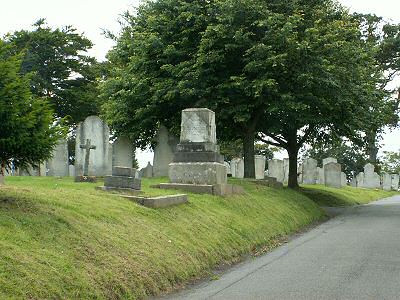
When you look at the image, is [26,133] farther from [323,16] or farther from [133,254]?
[323,16]

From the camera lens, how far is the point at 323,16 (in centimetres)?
2258

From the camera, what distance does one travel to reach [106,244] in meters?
7.32

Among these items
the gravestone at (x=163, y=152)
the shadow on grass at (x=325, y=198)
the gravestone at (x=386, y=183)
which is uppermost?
Result: the gravestone at (x=163, y=152)

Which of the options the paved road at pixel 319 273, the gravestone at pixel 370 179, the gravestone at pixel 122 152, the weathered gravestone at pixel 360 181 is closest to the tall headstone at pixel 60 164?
the gravestone at pixel 122 152

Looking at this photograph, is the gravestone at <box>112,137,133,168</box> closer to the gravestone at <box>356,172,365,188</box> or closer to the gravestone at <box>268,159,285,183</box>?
the gravestone at <box>268,159,285,183</box>

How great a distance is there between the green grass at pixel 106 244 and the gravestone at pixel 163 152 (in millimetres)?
9773

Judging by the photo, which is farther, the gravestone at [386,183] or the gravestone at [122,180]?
the gravestone at [386,183]

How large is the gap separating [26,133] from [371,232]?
33.5ft

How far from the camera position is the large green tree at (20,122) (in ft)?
23.5

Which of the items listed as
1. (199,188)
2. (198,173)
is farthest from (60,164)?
(199,188)

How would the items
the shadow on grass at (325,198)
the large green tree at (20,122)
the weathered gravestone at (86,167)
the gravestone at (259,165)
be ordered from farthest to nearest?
the gravestone at (259,165), the shadow on grass at (325,198), the weathered gravestone at (86,167), the large green tree at (20,122)

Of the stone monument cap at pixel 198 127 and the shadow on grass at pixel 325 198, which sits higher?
the stone monument cap at pixel 198 127

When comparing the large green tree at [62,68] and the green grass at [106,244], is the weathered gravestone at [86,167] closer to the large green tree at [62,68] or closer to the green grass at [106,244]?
the green grass at [106,244]

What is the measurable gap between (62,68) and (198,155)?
33708mm
